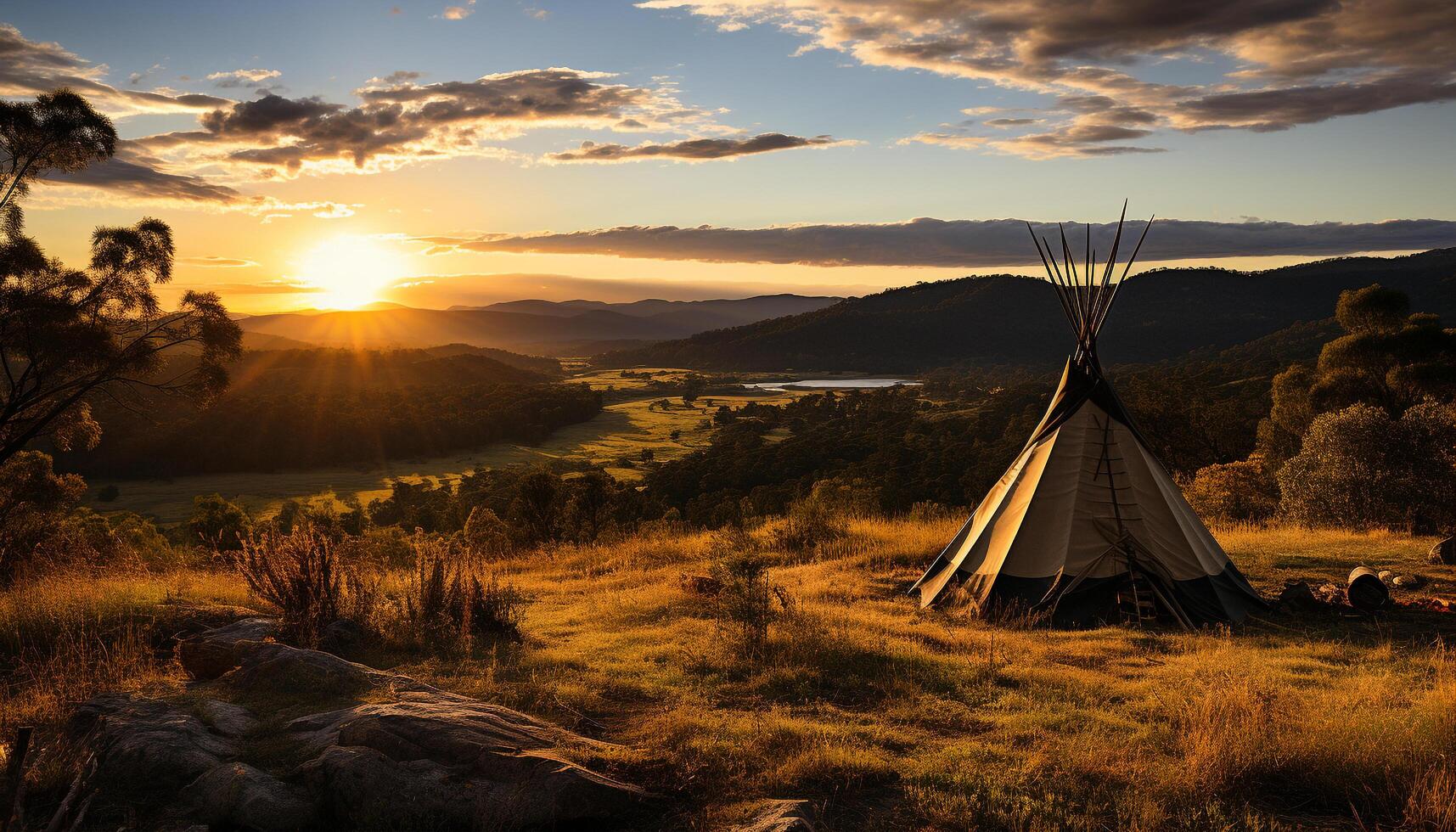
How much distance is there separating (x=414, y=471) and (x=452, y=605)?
7009 centimetres

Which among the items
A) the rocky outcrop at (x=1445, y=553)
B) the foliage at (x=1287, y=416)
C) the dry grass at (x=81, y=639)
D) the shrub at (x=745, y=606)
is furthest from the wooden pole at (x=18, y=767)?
the foliage at (x=1287, y=416)

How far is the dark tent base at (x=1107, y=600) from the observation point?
982 cm

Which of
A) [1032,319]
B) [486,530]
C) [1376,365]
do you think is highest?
[1032,319]

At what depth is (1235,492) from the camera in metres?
24.3

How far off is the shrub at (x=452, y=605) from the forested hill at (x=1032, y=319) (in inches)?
3619

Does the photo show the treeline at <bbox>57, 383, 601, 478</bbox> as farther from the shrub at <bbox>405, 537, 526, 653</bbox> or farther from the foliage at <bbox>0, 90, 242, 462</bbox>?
the shrub at <bbox>405, 537, 526, 653</bbox>

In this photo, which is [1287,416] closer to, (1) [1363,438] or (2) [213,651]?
(1) [1363,438]

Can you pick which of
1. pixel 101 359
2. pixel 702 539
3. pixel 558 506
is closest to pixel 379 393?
pixel 558 506

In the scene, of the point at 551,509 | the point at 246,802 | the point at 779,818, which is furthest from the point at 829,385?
the point at 246,802

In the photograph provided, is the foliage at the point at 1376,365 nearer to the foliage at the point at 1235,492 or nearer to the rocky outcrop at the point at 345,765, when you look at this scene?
the foliage at the point at 1235,492

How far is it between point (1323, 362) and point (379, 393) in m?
90.3

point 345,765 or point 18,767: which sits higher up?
point 18,767

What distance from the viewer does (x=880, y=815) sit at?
15.2 feet

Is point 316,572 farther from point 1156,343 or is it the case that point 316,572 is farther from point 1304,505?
point 1156,343
